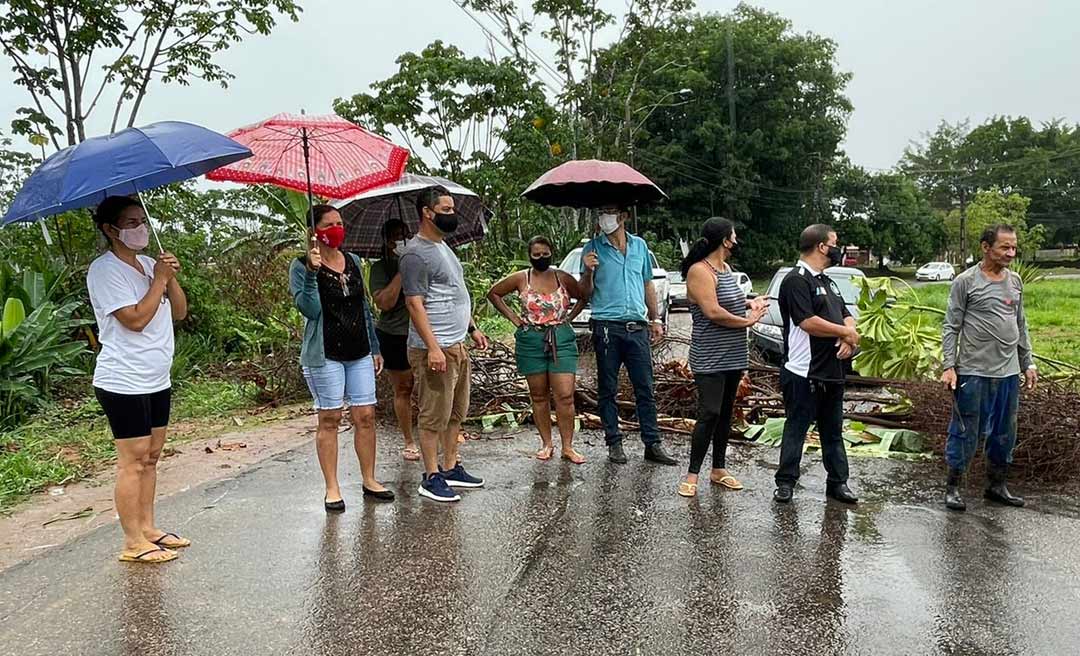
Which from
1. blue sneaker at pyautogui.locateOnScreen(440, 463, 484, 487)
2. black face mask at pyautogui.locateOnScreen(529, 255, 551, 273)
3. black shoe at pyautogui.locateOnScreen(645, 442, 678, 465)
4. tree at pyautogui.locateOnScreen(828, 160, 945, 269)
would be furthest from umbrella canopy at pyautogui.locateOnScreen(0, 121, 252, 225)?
tree at pyautogui.locateOnScreen(828, 160, 945, 269)

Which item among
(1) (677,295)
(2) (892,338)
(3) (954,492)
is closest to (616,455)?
(3) (954,492)

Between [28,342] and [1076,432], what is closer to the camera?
[1076,432]

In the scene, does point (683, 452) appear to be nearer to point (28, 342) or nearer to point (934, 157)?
point (28, 342)

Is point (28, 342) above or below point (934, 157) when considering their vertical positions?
below

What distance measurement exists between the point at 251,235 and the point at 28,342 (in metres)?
7.49

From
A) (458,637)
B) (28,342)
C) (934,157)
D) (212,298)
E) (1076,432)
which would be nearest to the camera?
(458,637)

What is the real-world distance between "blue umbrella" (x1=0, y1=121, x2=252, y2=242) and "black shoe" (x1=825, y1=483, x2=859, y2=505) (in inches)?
165

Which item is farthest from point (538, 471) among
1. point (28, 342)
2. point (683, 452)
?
point (28, 342)

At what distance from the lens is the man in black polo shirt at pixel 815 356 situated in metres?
5.12

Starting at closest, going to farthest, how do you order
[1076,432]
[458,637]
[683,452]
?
[458,637], [1076,432], [683,452]

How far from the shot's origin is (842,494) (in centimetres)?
539

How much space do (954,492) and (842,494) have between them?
2.28 feet

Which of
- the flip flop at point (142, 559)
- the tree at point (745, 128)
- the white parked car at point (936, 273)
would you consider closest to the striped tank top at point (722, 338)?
the flip flop at point (142, 559)

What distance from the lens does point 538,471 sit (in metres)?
6.21
